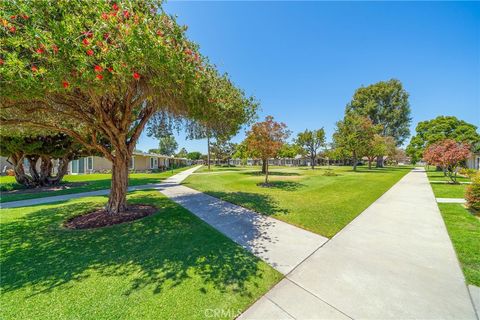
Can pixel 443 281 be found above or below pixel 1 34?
below

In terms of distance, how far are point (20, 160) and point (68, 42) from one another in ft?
52.7

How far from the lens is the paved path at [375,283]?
243 cm

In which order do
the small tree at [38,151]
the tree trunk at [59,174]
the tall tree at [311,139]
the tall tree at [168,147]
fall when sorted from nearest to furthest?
the small tree at [38,151] → the tree trunk at [59,174] → the tall tree at [311,139] → the tall tree at [168,147]

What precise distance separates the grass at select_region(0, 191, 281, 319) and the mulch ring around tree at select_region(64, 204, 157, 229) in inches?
17.7

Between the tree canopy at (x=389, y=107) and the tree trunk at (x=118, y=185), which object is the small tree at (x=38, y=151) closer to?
the tree trunk at (x=118, y=185)

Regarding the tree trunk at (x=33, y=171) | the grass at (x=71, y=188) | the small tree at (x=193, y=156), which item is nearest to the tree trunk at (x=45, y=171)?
the tree trunk at (x=33, y=171)

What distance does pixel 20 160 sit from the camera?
43.1 feet

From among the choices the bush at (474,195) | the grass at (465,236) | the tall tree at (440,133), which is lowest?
the grass at (465,236)

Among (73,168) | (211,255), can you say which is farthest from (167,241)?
(73,168)

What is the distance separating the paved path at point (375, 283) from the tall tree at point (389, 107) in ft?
142

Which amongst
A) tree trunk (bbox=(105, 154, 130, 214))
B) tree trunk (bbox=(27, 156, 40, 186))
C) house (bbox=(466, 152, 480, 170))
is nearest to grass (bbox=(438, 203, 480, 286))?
tree trunk (bbox=(105, 154, 130, 214))

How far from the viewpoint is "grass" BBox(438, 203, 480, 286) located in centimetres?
328

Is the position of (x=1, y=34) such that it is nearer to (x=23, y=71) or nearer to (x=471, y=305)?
(x=23, y=71)

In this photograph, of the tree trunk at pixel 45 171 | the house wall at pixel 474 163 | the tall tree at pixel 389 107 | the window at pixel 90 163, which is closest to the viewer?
the tree trunk at pixel 45 171
